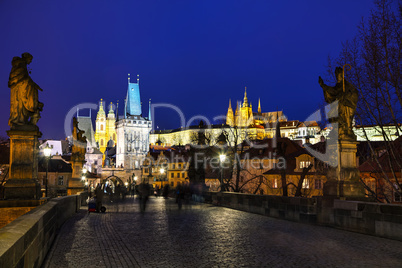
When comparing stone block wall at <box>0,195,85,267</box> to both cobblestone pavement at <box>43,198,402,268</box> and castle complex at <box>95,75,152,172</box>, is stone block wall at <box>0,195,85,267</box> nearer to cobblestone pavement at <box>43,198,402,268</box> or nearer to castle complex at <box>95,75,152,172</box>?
cobblestone pavement at <box>43,198,402,268</box>

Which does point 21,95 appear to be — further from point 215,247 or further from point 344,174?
point 344,174

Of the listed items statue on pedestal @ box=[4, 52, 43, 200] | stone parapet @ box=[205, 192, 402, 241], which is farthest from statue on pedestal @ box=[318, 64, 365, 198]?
statue on pedestal @ box=[4, 52, 43, 200]

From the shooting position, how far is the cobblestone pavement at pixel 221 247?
8.10 metres

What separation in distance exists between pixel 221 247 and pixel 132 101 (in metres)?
163

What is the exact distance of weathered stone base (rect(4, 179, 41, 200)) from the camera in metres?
10.9

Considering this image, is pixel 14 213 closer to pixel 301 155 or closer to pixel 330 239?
pixel 330 239

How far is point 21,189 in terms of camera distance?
1104cm

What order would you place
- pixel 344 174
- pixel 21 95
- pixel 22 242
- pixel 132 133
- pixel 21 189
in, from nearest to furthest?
pixel 22 242 < pixel 21 189 < pixel 21 95 < pixel 344 174 < pixel 132 133

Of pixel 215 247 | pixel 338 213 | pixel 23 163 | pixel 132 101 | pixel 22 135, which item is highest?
pixel 132 101

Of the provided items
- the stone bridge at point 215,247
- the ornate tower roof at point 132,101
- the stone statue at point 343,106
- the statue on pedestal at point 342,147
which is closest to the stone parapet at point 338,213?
the stone bridge at point 215,247

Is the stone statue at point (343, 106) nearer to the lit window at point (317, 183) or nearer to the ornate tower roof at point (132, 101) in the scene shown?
the lit window at point (317, 183)

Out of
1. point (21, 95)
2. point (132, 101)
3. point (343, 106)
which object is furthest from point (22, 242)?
point (132, 101)

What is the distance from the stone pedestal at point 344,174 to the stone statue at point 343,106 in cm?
35

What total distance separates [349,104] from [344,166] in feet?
6.79
